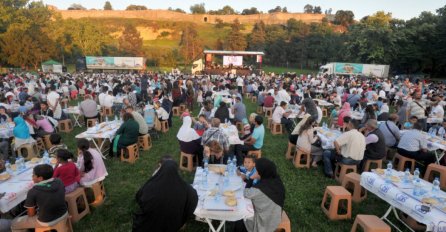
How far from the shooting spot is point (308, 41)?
51.7 meters

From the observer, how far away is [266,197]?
12.4 ft

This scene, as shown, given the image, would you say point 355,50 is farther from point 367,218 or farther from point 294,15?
point 294,15

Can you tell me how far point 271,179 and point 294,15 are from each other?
116 meters

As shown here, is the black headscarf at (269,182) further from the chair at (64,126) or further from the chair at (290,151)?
the chair at (64,126)

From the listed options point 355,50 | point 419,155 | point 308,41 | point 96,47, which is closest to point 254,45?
point 308,41

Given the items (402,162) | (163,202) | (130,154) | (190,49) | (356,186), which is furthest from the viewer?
(190,49)

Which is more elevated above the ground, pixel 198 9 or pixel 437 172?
pixel 198 9

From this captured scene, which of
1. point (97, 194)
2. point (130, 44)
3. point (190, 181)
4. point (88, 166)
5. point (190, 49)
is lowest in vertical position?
point (190, 181)

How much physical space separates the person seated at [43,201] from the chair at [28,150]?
13.4ft

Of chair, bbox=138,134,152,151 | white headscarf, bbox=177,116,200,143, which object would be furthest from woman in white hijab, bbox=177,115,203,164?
chair, bbox=138,134,152,151

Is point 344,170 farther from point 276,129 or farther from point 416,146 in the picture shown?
point 276,129

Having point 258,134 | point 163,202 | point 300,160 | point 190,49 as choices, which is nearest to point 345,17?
point 190,49

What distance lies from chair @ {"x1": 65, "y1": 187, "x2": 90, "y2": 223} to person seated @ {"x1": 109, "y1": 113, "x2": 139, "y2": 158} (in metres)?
2.34

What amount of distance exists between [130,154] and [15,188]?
3.17 m
